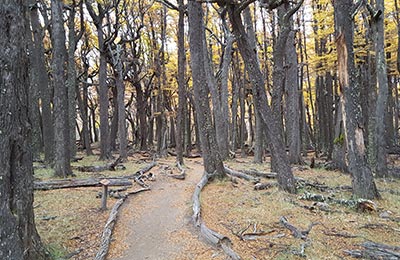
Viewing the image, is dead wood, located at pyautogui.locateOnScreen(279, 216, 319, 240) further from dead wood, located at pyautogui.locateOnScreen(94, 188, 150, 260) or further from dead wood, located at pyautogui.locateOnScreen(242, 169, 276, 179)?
dead wood, located at pyautogui.locateOnScreen(242, 169, 276, 179)

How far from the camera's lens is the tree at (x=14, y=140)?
11.9 ft

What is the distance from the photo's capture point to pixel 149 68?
2567 cm

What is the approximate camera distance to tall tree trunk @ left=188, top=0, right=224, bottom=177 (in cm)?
1042

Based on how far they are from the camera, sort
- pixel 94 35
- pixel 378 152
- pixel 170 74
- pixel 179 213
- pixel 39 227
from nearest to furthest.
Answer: pixel 39 227 < pixel 179 213 < pixel 378 152 < pixel 94 35 < pixel 170 74

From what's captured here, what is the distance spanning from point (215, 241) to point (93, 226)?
258 cm

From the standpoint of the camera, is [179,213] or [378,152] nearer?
[179,213]

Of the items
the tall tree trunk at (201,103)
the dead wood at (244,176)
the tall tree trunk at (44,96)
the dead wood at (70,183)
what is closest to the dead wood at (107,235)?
the dead wood at (70,183)

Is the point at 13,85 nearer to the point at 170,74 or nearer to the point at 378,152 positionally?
the point at 378,152

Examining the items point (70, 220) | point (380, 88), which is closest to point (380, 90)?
point (380, 88)

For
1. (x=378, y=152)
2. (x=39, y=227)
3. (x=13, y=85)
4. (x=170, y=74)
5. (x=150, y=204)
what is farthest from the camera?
(x=170, y=74)

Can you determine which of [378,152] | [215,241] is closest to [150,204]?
[215,241]

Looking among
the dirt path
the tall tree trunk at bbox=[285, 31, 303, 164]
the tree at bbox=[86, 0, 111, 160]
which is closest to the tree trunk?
the tall tree trunk at bbox=[285, 31, 303, 164]

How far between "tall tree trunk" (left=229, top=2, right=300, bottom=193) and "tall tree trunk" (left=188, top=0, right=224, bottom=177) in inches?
94.2

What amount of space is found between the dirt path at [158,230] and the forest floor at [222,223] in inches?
0.6
